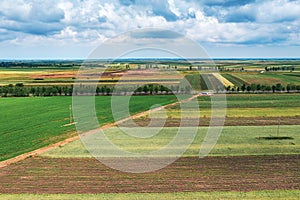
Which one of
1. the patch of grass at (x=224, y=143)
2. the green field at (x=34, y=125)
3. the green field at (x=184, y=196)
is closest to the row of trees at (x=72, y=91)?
the green field at (x=34, y=125)

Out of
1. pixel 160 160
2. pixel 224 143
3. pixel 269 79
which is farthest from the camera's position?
pixel 269 79

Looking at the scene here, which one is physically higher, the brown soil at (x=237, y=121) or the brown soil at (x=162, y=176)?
the brown soil at (x=237, y=121)

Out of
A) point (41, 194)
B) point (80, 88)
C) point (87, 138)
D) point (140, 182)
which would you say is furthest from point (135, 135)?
point (80, 88)

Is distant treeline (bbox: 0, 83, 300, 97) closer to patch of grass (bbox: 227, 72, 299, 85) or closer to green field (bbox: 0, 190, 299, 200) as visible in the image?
patch of grass (bbox: 227, 72, 299, 85)

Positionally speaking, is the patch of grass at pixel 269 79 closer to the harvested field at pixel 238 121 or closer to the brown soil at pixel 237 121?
the harvested field at pixel 238 121

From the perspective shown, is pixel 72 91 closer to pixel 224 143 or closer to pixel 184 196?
pixel 224 143

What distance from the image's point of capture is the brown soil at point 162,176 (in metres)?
24.8

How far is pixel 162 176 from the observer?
27.5 m

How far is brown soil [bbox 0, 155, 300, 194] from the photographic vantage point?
2484cm

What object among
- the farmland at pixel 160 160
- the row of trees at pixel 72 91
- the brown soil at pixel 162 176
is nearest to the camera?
the farmland at pixel 160 160

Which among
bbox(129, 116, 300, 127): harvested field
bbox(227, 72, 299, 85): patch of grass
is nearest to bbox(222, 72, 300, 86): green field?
bbox(227, 72, 299, 85): patch of grass

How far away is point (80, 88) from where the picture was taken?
3740 inches

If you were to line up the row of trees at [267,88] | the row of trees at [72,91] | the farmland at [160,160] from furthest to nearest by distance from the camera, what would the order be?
the row of trees at [267,88], the row of trees at [72,91], the farmland at [160,160]

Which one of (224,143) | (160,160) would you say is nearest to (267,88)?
(224,143)
